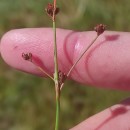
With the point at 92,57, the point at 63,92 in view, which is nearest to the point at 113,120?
the point at 92,57

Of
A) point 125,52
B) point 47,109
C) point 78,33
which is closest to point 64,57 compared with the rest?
point 78,33

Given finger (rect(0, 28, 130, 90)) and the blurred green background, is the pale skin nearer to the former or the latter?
finger (rect(0, 28, 130, 90))

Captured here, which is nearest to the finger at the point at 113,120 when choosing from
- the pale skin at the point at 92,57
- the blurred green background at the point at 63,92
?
the pale skin at the point at 92,57

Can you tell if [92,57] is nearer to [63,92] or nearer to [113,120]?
[113,120]

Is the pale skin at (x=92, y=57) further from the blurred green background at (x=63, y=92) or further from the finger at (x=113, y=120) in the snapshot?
the blurred green background at (x=63, y=92)

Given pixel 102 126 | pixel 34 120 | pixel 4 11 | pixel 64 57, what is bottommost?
pixel 34 120

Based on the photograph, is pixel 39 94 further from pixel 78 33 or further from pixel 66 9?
pixel 78 33

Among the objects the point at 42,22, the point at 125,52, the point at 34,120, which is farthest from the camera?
the point at 42,22
